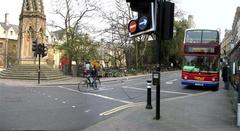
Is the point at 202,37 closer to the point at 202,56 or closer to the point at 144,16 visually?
the point at 202,56

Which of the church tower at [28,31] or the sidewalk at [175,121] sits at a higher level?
the church tower at [28,31]

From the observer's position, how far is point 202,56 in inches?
881

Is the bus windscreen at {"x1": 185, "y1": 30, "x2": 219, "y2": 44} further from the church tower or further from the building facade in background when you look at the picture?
the building facade in background

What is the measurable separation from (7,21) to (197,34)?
77196mm

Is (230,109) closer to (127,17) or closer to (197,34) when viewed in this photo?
(197,34)

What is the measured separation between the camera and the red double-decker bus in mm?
22094

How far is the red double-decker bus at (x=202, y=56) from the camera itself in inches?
870

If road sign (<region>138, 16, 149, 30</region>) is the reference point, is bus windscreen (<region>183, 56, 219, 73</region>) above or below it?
below

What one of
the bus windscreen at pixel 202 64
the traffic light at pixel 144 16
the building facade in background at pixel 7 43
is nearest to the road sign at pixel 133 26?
the traffic light at pixel 144 16

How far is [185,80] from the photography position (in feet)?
Result: 77.8

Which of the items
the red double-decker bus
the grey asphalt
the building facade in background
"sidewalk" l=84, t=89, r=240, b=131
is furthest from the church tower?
the building facade in background

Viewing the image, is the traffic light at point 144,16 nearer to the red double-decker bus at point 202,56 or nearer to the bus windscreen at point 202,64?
the red double-decker bus at point 202,56

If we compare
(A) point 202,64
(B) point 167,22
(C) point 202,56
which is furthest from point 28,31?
(B) point 167,22

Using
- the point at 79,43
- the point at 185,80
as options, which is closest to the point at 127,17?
the point at 79,43
